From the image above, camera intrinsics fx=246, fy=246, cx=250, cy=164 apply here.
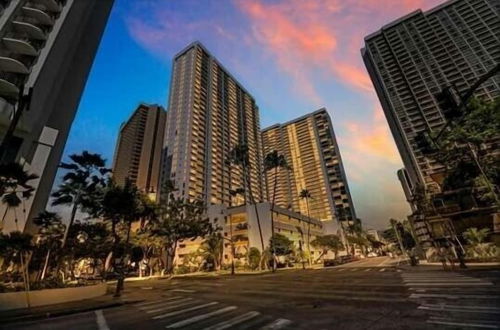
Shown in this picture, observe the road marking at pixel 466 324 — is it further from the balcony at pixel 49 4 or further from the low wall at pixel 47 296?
the balcony at pixel 49 4

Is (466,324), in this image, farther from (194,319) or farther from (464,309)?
(194,319)

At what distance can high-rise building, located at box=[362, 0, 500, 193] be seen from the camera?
8162cm

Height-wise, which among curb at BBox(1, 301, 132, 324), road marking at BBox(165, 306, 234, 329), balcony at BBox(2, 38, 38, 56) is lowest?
road marking at BBox(165, 306, 234, 329)

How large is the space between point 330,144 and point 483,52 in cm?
7956

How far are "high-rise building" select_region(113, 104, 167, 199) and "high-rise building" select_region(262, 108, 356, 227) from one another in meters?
74.0

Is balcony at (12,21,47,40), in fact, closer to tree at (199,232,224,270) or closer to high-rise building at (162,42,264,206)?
tree at (199,232,224,270)

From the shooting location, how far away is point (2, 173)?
13836 millimetres

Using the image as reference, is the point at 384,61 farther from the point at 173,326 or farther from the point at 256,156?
the point at 173,326

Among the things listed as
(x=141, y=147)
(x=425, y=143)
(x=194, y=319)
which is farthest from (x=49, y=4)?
(x=141, y=147)

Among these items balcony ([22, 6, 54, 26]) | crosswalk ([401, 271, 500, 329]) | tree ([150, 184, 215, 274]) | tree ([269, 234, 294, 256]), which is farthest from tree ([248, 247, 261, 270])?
balcony ([22, 6, 54, 26])

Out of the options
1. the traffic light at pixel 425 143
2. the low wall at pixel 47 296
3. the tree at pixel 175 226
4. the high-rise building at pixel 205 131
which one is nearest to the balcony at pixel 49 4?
the tree at pixel 175 226

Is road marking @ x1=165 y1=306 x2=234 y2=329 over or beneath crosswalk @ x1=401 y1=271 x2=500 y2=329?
over

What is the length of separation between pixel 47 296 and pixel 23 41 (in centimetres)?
2930

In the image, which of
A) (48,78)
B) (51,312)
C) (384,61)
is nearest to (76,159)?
(51,312)
